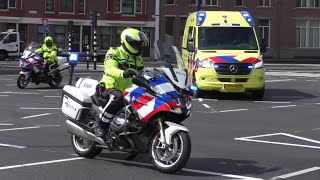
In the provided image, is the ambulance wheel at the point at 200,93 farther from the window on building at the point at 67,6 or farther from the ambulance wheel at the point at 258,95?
the window on building at the point at 67,6

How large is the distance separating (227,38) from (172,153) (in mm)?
11157

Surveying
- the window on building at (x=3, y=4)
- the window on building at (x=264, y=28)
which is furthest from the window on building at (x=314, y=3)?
the window on building at (x=3, y=4)

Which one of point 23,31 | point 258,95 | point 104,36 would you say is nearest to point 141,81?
point 258,95

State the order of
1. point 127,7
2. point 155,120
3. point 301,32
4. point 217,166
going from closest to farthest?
point 155,120 < point 217,166 < point 127,7 < point 301,32

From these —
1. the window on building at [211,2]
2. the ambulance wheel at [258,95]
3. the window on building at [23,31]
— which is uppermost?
the window on building at [211,2]

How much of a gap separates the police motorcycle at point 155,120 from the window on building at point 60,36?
4758cm

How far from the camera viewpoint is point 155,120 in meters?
6.91

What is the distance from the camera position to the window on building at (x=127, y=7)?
55.9 metres

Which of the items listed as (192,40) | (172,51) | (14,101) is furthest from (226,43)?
(172,51)

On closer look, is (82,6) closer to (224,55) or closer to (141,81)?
(224,55)

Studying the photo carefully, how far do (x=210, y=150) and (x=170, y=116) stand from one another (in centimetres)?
195

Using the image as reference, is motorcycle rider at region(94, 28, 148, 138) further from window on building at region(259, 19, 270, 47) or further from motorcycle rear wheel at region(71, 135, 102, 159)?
window on building at region(259, 19, 270, 47)

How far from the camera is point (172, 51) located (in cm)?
741

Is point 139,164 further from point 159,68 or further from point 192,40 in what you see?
point 192,40
